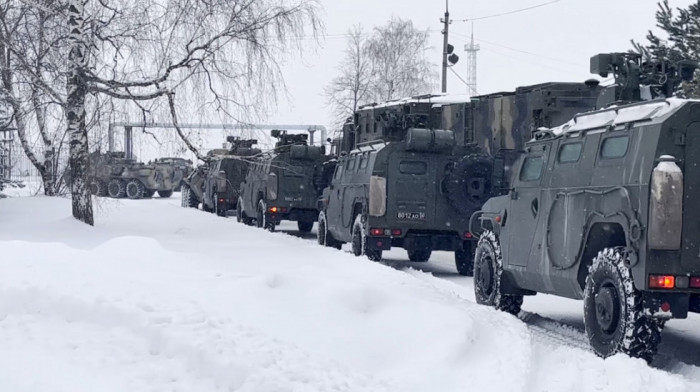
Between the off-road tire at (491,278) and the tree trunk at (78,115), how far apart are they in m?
10.3

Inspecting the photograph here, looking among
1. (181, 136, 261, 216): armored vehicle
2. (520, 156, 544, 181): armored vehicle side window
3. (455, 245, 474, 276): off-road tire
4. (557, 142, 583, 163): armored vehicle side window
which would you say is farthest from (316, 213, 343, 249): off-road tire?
(557, 142, 583, 163): armored vehicle side window

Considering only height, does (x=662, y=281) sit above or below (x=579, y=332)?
above

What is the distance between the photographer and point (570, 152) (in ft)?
33.6

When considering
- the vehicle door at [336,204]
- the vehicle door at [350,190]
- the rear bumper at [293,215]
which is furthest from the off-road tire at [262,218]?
the vehicle door at [350,190]

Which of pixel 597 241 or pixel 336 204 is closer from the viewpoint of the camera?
pixel 597 241

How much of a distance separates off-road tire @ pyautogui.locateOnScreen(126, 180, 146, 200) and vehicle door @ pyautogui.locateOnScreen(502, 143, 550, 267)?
1533 inches

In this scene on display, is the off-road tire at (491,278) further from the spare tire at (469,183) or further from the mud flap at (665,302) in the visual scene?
the spare tire at (469,183)

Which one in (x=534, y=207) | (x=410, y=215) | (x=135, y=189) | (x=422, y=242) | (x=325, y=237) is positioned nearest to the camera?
(x=534, y=207)

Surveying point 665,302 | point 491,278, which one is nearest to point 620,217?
point 665,302

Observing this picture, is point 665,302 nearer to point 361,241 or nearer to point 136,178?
point 361,241

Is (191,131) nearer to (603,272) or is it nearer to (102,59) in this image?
(102,59)

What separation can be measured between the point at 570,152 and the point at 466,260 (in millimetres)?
7528

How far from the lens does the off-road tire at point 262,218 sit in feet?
85.8

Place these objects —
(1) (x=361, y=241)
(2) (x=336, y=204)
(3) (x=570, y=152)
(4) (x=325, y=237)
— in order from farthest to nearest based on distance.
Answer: (4) (x=325, y=237) → (2) (x=336, y=204) → (1) (x=361, y=241) → (3) (x=570, y=152)
